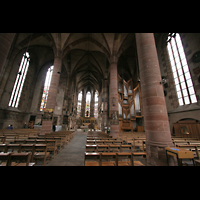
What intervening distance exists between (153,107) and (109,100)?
402 inches

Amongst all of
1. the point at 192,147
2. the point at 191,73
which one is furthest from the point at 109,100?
the point at 192,147

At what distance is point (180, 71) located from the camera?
9.97 metres

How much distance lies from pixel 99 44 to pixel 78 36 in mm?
3249

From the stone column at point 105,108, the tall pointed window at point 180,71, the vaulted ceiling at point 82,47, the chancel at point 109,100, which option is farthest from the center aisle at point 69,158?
the vaulted ceiling at point 82,47

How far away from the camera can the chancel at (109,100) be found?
3465 mm

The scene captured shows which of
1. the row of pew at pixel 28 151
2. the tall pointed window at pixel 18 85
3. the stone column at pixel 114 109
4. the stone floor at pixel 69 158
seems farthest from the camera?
the tall pointed window at pixel 18 85

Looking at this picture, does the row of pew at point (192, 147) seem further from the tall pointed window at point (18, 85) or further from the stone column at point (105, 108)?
the tall pointed window at point (18, 85)

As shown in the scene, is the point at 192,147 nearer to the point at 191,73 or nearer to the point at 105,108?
the point at 191,73

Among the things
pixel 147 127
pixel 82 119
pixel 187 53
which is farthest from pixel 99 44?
pixel 82 119

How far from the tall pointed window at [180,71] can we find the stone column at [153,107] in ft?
24.2

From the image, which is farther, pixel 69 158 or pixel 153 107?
pixel 153 107

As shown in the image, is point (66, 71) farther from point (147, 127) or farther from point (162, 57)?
point (147, 127)

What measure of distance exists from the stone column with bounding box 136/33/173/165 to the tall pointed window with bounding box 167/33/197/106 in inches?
290
